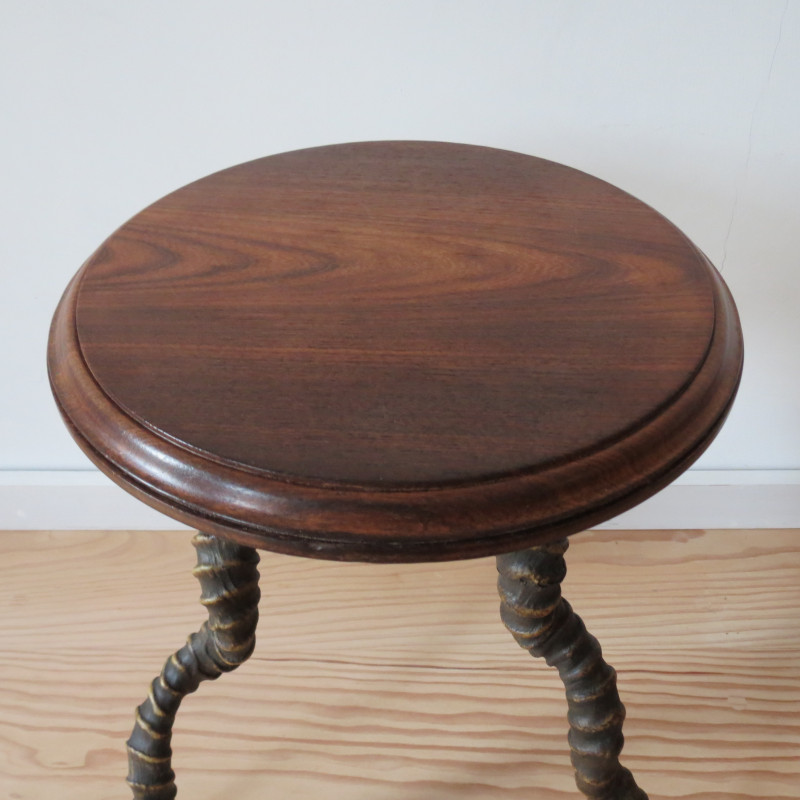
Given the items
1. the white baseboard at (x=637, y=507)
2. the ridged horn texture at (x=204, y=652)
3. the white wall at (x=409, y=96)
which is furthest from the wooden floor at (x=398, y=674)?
the white wall at (x=409, y=96)

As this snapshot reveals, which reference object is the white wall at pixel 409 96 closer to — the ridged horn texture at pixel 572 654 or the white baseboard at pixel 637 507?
the white baseboard at pixel 637 507

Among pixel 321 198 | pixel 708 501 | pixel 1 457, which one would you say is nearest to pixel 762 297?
pixel 708 501

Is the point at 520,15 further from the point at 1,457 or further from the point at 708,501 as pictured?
the point at 1,457

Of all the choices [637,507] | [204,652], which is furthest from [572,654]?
[637,507]

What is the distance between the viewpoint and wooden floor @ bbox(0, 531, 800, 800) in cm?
83

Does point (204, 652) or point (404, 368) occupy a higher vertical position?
point (404, 368)

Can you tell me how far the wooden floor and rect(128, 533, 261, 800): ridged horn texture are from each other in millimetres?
116

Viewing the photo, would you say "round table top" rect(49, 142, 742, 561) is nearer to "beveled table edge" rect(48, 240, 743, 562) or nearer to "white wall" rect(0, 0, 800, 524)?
"beveled table edge" rect(48, 240, 743, 562)

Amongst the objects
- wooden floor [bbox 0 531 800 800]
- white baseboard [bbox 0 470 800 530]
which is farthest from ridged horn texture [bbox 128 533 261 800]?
white baseboard [bbox 0 470 800 530]

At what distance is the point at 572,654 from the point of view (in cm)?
63

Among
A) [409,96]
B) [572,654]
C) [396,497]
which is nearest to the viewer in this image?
[396,497]

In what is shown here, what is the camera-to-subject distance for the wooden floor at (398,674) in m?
0.83

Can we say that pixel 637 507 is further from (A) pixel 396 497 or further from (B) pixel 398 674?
(A) pixel 396 497

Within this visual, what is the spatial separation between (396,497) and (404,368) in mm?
87
